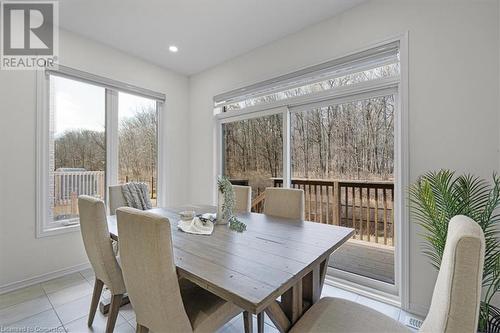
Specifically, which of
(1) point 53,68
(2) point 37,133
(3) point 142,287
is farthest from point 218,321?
(1) point 53,68

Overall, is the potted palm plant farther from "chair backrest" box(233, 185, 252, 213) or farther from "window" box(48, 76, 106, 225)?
"window" box(48, 76, 106, 225)

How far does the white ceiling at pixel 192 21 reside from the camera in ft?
7.53

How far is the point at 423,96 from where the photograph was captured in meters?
1.96

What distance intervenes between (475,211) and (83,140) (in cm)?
392

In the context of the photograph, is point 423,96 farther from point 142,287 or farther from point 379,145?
point 142,287

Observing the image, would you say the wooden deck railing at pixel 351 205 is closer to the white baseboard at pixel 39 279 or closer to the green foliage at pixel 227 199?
the green foliage at pixel 227 199

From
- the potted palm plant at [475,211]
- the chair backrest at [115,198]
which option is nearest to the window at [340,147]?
the potted palm plant at [475,211]

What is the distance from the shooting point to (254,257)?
1247 mm

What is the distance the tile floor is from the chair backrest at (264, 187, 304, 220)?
0.89 meters

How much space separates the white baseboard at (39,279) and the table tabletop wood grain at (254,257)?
152cm

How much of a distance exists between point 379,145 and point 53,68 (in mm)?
3582

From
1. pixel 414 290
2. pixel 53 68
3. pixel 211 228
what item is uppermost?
pixel 53 68

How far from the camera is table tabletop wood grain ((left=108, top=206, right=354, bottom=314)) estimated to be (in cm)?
94

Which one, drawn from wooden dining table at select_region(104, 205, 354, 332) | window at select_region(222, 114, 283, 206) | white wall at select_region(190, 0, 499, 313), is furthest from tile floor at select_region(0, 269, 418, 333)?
window at select_region(222, 114, 283, 206)
